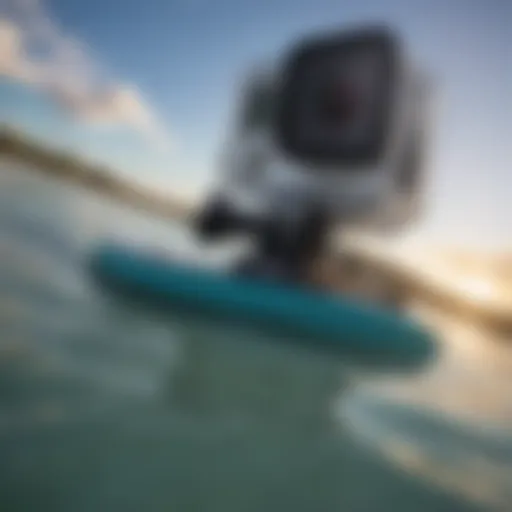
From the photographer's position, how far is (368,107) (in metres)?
1.13

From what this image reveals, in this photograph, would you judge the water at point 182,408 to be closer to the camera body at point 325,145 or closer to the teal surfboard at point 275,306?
the teal surfboard at point 275,306

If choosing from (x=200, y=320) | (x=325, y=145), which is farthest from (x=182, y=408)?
(x=325, y=145)

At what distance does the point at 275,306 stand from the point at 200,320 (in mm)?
140

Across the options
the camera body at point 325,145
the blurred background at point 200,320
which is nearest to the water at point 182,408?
the blurred background at point 200,320

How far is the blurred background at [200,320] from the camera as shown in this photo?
104 centimetres

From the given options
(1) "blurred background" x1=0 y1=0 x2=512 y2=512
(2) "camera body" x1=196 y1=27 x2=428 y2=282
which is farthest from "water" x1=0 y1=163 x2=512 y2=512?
(2) "camera body" x1=196 y1=27 x2=428 y2=282

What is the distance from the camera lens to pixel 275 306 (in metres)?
1.12

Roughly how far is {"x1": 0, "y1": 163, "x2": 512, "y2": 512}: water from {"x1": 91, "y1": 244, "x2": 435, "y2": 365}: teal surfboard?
0.03 m

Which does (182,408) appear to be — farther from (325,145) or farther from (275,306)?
(325,145)

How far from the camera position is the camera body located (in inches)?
44.1

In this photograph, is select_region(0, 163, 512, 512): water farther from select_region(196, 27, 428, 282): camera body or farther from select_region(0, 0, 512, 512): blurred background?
select_region(196, 27, 428, 282): camera body

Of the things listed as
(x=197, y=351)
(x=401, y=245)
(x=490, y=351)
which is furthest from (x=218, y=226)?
(x=490, y=351)

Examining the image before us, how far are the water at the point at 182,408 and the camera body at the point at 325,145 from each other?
13cm

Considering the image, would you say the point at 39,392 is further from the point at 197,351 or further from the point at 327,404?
the point at 327,404
